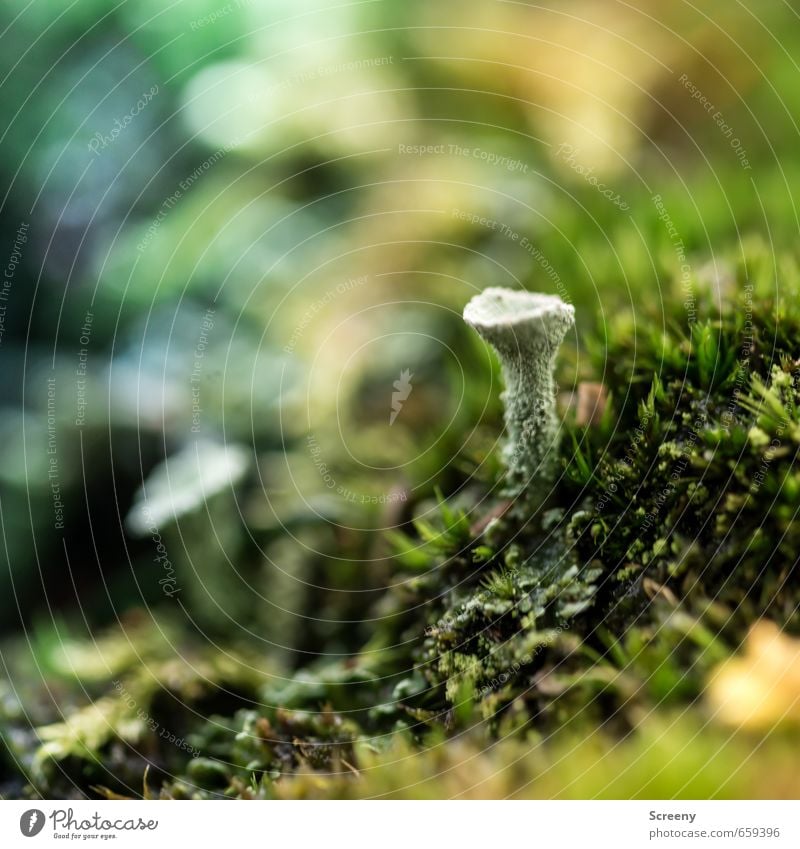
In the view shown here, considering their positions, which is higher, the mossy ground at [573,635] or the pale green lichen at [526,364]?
the pale green lichen at [526,364]

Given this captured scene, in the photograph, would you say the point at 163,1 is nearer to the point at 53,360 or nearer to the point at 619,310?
the point at 53,360

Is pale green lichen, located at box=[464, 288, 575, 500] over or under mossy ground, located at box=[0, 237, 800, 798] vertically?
over

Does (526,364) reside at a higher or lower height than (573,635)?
higher
